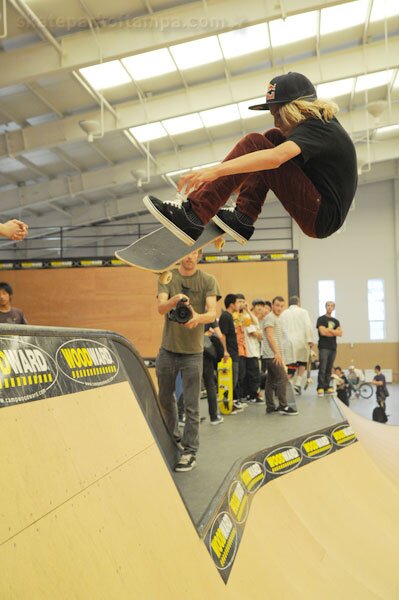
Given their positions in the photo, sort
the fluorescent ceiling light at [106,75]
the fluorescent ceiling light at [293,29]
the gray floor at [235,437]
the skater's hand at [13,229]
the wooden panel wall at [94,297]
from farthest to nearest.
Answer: the wooden panel wall at [94,297], the fluorescent ceiling light at [106,75], the fluorescent ceiling light at [293,29], the gray floor at [235,437], the skater's hand at [13,229]

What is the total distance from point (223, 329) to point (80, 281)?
806 cm

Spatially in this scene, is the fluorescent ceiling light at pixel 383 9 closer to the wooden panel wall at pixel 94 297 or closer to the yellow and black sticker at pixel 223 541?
the wooden panel wall at pixel 94 297

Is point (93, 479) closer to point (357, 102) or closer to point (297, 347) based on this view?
point (297, 347)

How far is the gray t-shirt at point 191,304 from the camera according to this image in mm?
4086

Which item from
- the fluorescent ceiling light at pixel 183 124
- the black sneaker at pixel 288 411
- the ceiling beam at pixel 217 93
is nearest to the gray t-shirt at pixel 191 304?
the black sneaker at pixel 288 411

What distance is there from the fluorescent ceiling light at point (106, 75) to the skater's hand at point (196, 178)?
9.08 m

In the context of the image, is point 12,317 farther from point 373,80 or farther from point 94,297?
point 373,80

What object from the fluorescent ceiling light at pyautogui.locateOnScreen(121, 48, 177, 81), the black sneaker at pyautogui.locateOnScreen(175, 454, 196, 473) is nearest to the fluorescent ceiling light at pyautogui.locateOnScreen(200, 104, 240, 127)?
the fluorescent ceiling light at pyautogui.locateOnScreen(121, 48, 177, 81)

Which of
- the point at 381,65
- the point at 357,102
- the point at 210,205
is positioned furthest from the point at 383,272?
the point at 210,205

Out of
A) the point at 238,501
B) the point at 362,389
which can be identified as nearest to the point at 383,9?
the point at 238,501

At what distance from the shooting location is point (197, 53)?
10.7m

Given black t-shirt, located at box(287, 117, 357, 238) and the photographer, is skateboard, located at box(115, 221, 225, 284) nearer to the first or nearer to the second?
black t-shirt, located at box(287, 117, 357, 238)

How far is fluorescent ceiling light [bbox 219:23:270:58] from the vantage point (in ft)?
34.0

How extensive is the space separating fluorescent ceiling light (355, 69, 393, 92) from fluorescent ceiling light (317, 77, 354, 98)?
0.74ft
